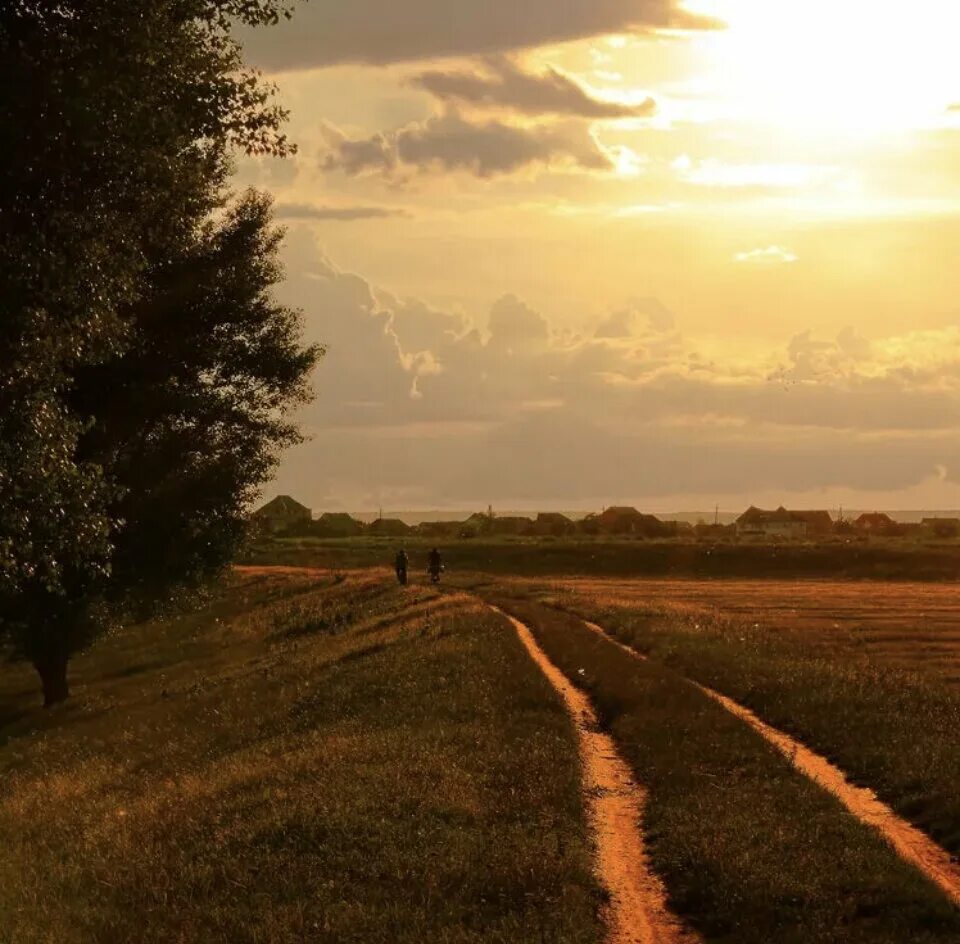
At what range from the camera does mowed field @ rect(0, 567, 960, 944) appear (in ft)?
40.7

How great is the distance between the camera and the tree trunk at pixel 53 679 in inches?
1635

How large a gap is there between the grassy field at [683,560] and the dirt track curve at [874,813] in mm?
87107

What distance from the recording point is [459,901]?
1255 cm

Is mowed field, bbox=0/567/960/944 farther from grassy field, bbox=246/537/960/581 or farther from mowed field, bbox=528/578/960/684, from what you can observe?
grassy field, bbox=246/537/960/581

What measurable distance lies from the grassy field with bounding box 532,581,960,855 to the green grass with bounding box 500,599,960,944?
126cm

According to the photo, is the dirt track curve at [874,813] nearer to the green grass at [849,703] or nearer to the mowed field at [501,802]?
the mowed field at [501,802]

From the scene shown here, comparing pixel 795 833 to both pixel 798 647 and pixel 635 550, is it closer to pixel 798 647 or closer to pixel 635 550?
pixel 798 647

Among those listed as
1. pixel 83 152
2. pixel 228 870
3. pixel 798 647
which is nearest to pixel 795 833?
pixel 228 870

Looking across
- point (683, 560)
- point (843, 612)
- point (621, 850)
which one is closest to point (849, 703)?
point (621, 850)

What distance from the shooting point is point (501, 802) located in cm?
1650

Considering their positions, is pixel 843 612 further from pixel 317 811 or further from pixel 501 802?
pixel 317 811

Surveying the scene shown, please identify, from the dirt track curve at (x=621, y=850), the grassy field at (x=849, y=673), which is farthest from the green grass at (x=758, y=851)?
the grassy field at (x=849, y=673)

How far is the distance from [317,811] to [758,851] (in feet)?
18.0

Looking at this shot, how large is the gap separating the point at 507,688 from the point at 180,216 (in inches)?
489
